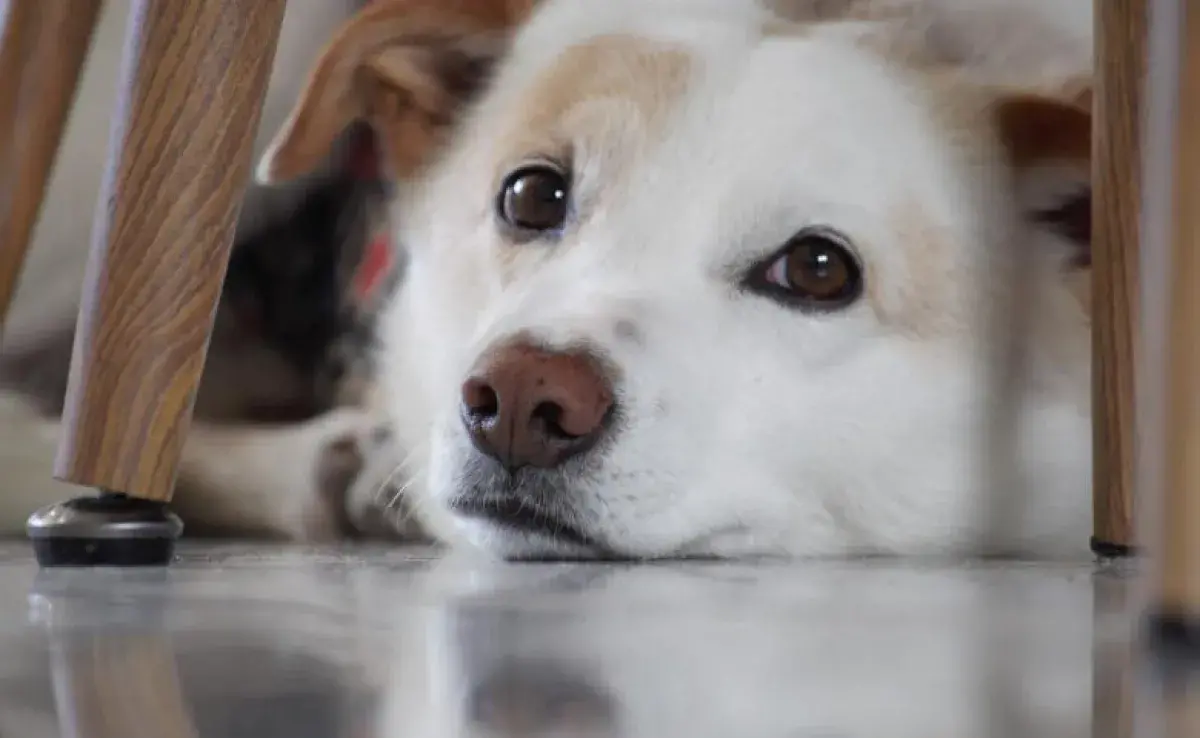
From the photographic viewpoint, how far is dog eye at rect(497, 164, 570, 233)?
1.36 m

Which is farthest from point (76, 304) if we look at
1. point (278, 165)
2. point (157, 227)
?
point (157, 227)

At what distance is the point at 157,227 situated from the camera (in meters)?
0.95

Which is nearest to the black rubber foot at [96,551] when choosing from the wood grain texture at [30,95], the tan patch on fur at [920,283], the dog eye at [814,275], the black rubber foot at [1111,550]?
the wood grain texture at [30,95]

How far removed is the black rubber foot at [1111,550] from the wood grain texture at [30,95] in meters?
0.99

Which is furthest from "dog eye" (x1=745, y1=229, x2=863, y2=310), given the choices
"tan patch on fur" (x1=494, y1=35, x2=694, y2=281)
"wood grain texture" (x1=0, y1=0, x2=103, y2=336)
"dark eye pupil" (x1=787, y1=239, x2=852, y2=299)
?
"wood grain texture" (x1=0, y1=0, x2=103, y2=336)

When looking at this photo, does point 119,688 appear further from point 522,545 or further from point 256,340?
point 256,340

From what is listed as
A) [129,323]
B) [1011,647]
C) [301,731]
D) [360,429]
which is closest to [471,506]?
[129,323]

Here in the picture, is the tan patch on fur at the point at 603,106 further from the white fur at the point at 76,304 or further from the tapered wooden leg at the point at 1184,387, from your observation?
the tapered wooden leg at the point at 1184,387

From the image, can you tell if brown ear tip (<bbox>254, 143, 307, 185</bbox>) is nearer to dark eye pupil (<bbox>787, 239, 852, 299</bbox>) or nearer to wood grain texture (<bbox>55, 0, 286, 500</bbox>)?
wood grain texture (<bbox>55, 0, 286, 500</bbox>)

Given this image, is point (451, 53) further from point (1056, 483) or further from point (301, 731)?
point (301, 731)

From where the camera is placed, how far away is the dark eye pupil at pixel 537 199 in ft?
4.48

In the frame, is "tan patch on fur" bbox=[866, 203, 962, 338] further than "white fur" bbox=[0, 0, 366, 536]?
No

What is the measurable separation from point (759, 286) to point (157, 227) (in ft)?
1.86

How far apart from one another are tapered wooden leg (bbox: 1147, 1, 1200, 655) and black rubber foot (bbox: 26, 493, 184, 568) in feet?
2.57
